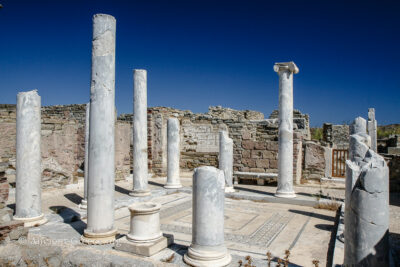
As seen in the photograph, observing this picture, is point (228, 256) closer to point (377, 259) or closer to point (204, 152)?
point (377, 259)

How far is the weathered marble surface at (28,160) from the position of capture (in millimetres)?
5598

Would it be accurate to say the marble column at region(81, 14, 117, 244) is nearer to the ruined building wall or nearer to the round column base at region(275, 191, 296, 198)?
the round column base at region(275, 191, 296, 198)

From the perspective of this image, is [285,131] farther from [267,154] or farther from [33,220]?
[33,220]

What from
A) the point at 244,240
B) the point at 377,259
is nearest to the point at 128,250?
the point at 244,240

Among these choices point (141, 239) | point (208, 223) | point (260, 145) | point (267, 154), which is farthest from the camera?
point (260, 145)

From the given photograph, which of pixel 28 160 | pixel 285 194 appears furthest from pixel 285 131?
pixel 28 160

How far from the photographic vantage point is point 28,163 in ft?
18.6

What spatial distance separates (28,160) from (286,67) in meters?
6.64

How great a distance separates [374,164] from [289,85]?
5.66 meters

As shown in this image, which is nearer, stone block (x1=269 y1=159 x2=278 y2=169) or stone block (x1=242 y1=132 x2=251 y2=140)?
stone block (x1=269 y1=159 x2=278 y2=169)

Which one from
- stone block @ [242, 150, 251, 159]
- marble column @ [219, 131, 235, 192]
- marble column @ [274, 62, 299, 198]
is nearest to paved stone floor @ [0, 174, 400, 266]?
marble column @ [274, 62, 299, 198]

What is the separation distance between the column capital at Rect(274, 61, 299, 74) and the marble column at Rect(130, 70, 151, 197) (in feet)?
12.2

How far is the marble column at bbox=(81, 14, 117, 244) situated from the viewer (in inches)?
188

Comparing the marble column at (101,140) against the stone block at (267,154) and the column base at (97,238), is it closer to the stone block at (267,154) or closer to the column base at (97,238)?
the column base at (97,238)
